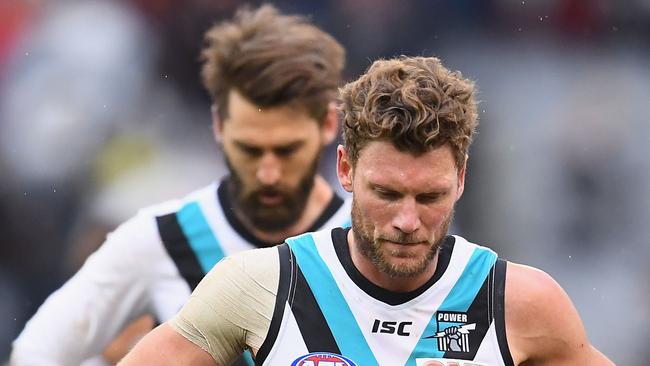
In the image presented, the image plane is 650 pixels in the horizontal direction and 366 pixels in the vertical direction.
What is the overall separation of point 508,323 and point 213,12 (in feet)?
12.2

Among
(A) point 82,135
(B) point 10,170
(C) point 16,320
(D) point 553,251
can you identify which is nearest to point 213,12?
(A) point 82,135

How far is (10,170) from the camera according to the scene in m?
6.41

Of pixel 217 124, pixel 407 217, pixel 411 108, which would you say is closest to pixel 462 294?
pixel 407 217

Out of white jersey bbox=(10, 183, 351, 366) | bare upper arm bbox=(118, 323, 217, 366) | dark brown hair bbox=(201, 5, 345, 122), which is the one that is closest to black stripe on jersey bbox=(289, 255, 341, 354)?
bare upper arm bbox=(118, 323, 217, 366)

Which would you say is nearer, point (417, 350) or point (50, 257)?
point (417, 350)

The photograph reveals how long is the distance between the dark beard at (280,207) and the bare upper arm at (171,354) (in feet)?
9.09

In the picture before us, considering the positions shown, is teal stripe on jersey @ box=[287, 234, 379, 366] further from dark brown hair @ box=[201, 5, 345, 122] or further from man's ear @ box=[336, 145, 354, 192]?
dark brown hair @ box=[201, 5, 345, 122]

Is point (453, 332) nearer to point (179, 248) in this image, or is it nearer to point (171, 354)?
point (171, 354)

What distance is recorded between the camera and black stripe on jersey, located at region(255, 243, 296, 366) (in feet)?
10.2

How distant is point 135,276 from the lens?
5.80 m

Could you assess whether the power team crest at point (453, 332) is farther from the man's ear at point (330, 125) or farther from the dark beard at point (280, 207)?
the man's ear at point (330, 125)

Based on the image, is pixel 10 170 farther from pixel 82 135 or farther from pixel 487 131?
pixel 487 131

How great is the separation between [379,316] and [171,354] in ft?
1.84

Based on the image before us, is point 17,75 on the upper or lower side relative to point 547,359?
upper
